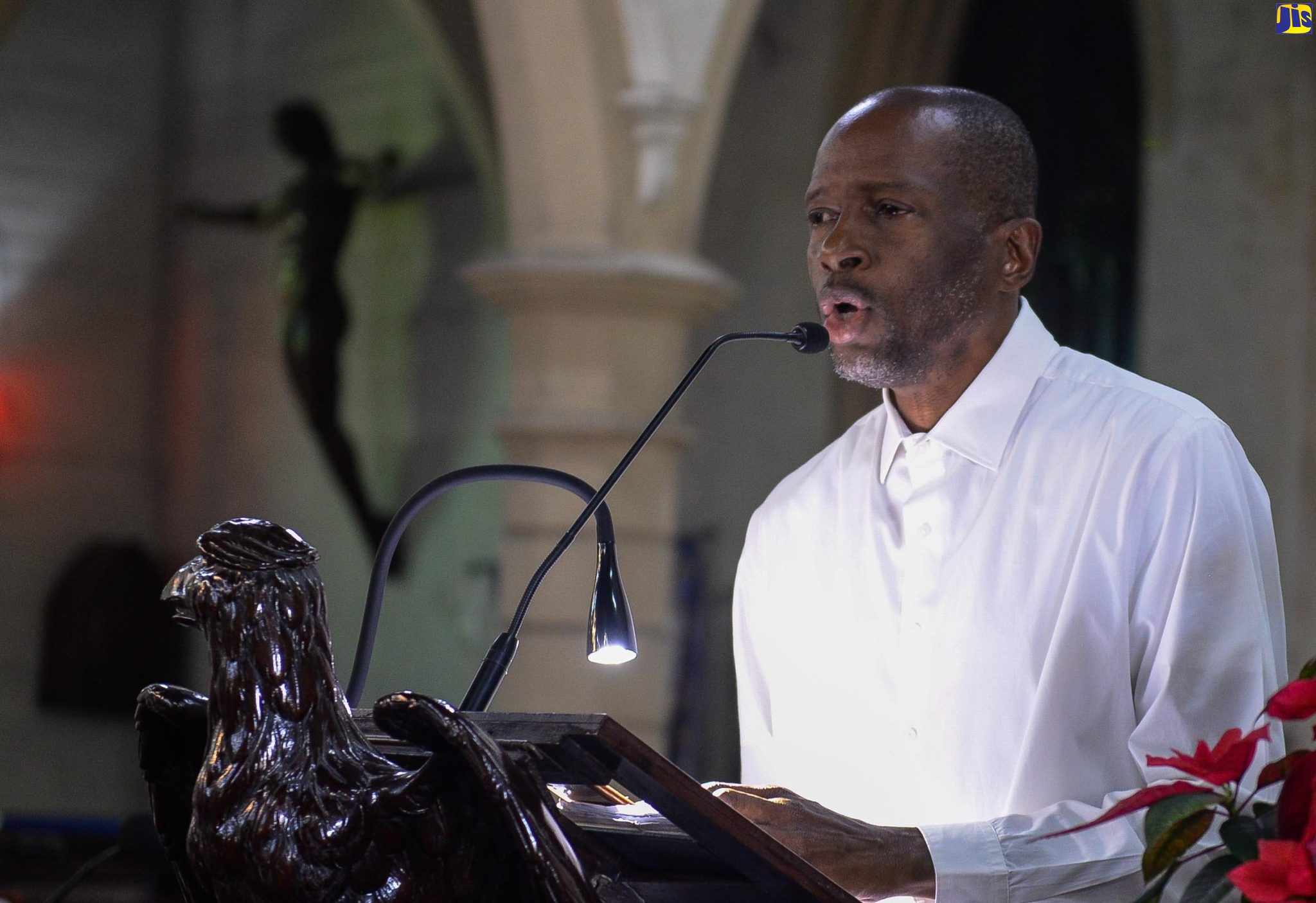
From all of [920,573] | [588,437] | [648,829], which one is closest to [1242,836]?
[648,829]

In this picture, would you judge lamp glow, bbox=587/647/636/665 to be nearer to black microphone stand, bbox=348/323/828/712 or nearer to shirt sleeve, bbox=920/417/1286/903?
black microphone stand, bbox=348/323/828/712

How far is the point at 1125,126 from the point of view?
31.2 feet

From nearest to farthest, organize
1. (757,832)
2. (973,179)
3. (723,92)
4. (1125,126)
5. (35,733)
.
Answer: (757,832) → (973,179) → (723,92) → (35,733) → (1125,126)

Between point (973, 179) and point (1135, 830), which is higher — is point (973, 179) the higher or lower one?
the higher one

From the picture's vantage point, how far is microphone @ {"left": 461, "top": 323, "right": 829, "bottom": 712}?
76.6 inches

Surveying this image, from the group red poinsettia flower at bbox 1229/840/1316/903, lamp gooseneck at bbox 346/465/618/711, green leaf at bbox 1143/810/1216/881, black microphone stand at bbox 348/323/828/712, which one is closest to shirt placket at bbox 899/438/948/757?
black microphone stand at bbox 348/323/828/712

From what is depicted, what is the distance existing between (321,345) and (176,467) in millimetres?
1086

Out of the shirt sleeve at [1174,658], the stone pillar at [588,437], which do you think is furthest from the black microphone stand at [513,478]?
the stone pillar at [588,437]

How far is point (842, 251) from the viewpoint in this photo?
2.43m

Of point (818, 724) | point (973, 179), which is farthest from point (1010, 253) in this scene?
point (818, 724)

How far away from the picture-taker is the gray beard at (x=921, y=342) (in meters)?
2.47

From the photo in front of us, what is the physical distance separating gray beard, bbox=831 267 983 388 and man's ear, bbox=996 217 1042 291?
0.07m

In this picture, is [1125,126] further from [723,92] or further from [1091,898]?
[1091,898]

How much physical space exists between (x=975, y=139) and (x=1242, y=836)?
1396mm
